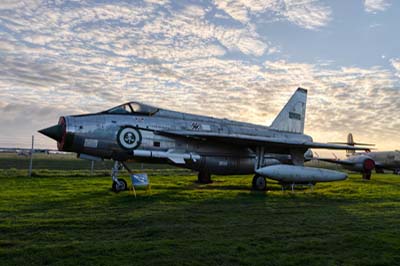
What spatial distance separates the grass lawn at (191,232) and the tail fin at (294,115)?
8.33m

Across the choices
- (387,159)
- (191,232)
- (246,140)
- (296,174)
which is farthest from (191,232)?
(387,159)

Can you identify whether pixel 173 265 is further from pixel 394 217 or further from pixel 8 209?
pixel 394 217

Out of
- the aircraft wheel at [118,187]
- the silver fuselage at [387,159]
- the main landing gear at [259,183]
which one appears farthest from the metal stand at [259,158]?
the silver fuselage at [387,159]

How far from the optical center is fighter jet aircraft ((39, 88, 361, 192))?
12.0 metres

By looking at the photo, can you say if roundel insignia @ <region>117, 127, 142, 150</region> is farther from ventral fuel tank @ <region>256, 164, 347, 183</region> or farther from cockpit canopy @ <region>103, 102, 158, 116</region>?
ventral fuel tank @ <region>256, 164, 347, 183</region>

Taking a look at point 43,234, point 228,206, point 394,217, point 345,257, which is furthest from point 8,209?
point 394,217

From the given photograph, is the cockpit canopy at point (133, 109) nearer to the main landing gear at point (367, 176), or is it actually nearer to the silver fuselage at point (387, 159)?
the main landing gear at point (367, 176)

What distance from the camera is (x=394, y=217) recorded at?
26.7 feet

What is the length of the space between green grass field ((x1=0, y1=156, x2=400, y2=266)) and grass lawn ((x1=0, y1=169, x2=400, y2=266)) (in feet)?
0.04

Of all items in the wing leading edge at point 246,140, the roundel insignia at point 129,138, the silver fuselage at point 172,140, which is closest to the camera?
the silver fuselage at point 172,140

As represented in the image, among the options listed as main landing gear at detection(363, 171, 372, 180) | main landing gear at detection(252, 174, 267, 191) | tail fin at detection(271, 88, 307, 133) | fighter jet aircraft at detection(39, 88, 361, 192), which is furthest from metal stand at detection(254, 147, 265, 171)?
main landing gear at detection(363, 171, 372, 180)

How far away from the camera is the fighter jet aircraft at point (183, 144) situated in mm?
11969

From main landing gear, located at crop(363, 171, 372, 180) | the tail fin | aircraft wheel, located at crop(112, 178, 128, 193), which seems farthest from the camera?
main landing gear, located at crop(363, 171, 372, 180)

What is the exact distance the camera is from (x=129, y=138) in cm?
1253
